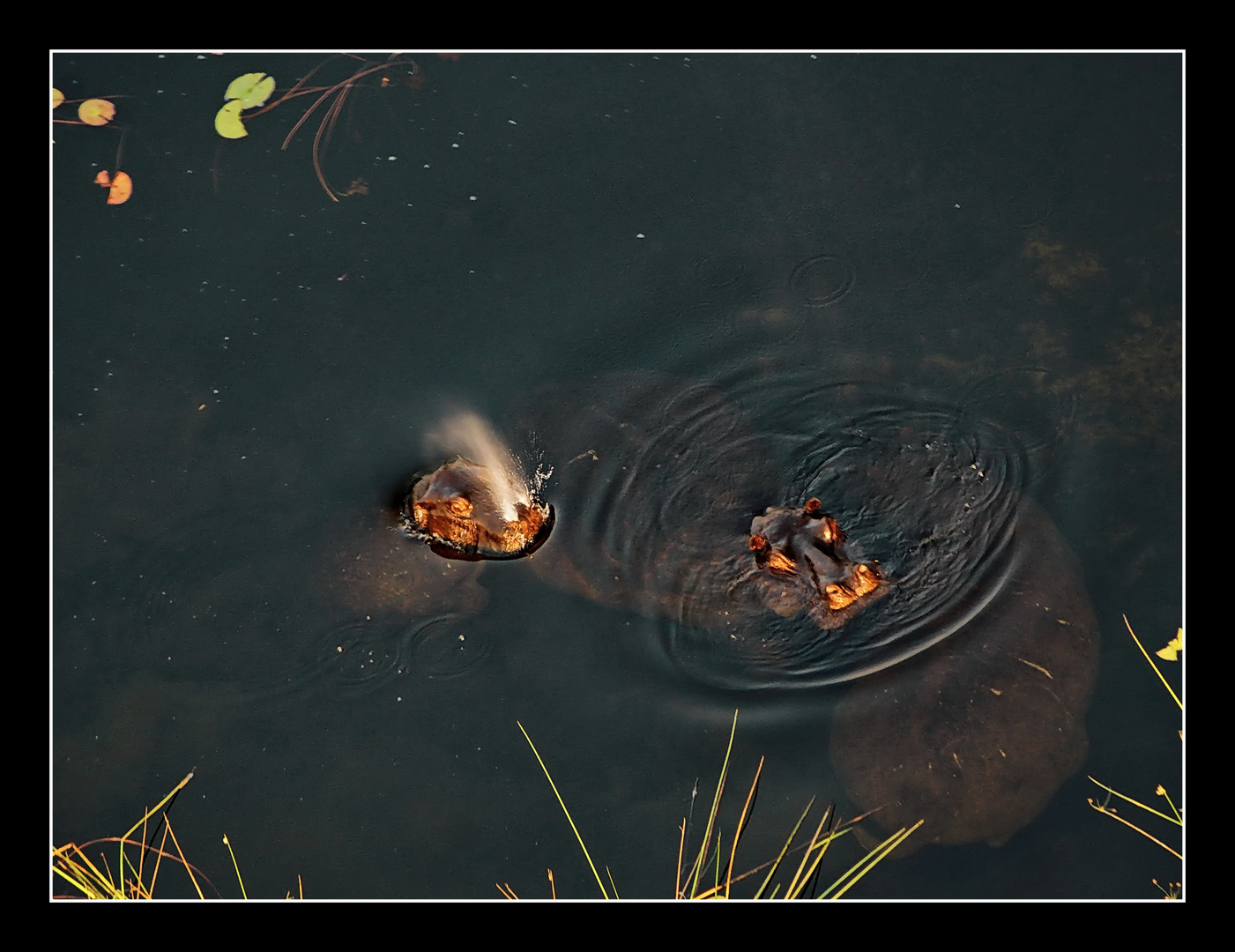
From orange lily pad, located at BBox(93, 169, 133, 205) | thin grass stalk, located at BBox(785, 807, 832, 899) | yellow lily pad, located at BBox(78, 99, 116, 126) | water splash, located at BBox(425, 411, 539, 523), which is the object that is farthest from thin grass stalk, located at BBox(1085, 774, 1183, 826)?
yellow lily pad, located at BBox(78, 99, 116, 126)

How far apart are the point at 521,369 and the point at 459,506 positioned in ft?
2.52

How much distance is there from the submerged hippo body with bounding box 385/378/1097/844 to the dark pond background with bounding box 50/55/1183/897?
14cm

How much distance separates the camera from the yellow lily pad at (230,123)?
4832mm

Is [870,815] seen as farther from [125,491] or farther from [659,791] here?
[125,491]

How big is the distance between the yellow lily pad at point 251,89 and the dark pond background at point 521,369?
0.12m

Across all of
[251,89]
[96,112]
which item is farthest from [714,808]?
[96,112]

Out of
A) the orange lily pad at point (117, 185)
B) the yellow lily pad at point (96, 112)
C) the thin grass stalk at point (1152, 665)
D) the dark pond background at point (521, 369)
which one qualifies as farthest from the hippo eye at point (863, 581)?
the yellow lily pad at point (96, 112)

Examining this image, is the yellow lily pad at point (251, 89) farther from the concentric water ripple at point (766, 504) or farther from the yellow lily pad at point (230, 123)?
the concentric water ripple at point (766, 504)

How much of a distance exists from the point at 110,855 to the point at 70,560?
131 centimetres

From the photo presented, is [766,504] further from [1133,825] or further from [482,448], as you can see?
[1133,825]

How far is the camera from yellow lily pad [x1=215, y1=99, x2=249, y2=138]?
483cm

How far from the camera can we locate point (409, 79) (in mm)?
4938

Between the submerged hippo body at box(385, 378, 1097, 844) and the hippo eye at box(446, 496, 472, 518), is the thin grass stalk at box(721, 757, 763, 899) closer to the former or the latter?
the submerged hippo body at box(385, 378, 1097, 844)

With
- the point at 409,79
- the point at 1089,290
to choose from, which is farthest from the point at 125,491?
the point at 1089,290
